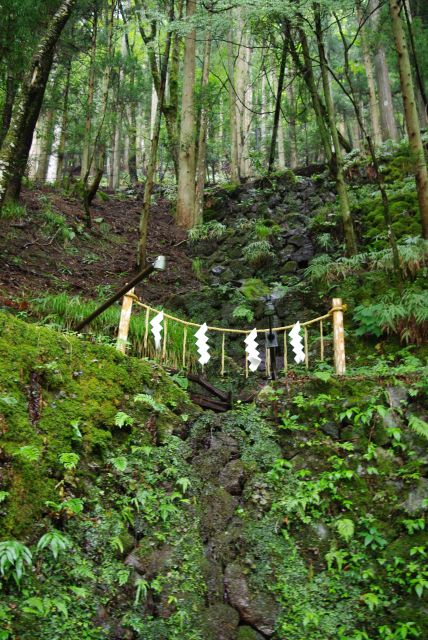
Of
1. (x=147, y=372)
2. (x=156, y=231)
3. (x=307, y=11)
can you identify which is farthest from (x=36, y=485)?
(x=156, y=231)

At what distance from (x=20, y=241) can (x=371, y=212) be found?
722 centimetres

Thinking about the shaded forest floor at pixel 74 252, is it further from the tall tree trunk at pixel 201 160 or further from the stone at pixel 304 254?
the stone at pixel 304 254

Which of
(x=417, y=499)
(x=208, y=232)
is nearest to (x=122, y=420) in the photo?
(x=417, y=499)

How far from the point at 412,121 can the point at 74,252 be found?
677cm

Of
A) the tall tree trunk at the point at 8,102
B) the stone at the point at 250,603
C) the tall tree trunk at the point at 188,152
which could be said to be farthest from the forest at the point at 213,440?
the tall tree trunk at the point at 188,152

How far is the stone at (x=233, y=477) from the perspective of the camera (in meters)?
5.01

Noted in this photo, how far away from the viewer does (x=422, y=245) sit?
311 inches

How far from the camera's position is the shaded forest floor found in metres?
8.98

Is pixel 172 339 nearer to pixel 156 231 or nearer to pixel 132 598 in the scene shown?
pixel 132 598

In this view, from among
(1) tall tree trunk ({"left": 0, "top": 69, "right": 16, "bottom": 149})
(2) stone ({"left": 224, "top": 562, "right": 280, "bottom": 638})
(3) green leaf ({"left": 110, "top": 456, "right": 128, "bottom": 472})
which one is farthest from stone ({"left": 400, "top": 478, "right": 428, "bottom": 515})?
(1) tall tree trunk ({"left": 0, "top": 69, "right": 16, "bottom": 149})

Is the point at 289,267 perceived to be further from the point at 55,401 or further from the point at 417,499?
the point at 55,401

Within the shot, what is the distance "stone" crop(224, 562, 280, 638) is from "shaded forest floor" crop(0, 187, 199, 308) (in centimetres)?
496

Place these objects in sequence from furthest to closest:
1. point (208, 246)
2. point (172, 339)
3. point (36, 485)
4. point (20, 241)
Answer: point (208, 246)
point (20, 241)
point (172, 339)
point (36, 485)

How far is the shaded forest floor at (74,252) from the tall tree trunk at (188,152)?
0.53 meters
